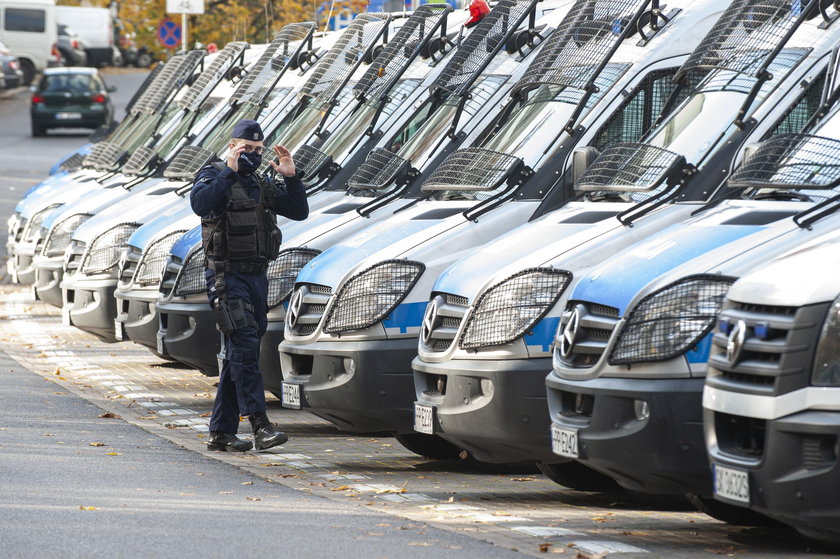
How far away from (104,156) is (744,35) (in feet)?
39.6

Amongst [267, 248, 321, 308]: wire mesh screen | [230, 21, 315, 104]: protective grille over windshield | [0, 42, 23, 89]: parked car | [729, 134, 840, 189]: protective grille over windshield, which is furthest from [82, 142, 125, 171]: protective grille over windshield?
[0, 42, 23, 89]: parked car

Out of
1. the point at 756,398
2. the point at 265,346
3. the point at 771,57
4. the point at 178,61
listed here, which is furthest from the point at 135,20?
the point at 756,398

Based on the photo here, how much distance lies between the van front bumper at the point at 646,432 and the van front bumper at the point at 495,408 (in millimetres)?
710

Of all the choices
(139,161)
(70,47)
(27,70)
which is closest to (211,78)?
(139,161)

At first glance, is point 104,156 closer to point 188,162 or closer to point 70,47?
point 188,162

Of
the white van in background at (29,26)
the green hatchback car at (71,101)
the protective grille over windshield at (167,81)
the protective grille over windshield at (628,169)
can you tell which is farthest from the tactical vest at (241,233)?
the white van in background at (29,26)

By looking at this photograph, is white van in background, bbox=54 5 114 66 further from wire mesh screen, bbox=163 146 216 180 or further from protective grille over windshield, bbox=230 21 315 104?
wire mesh screen, bbox=163 146 216 180

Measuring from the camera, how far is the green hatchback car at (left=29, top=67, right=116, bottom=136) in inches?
1781

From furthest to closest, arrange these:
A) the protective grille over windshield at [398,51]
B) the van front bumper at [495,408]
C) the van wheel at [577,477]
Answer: the protective grille over windshield at [398,51] → the van wheel at [577,477] → the van front bumper at [495,408]

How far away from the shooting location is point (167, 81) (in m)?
20.5

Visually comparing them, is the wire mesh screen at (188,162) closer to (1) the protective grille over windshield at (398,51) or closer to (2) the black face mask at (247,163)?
(1) the protective grille over windshield at (398,51)

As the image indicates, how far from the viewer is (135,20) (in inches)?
1400

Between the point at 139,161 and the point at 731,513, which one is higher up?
the point at 139,161

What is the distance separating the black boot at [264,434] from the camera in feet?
35.2
